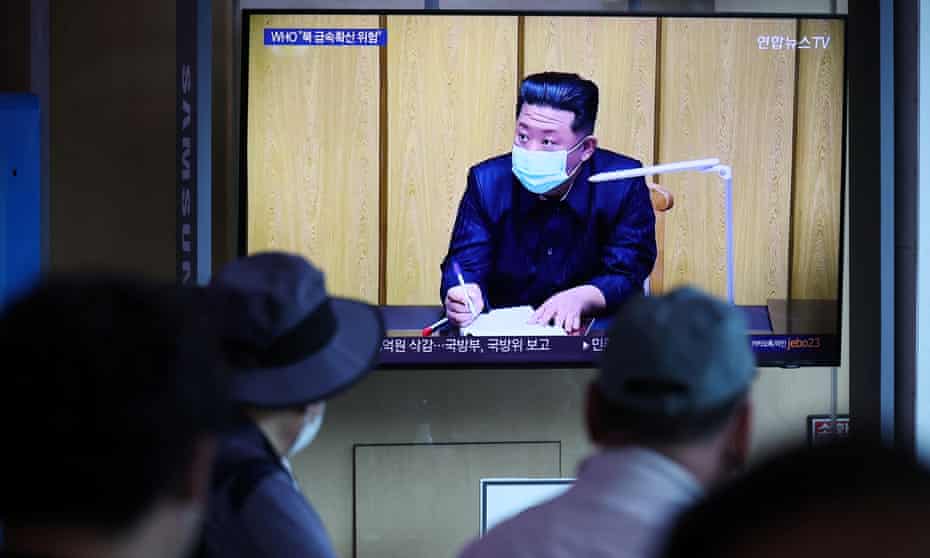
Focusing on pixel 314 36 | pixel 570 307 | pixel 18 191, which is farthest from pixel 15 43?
pixel 570 307

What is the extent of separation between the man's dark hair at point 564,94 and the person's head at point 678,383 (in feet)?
7.56

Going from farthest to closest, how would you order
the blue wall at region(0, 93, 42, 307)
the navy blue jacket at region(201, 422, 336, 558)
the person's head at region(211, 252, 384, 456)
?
1. the blue wall at region(0, 93, 42, 307)
2. the person's head at region(211, 252, 384, 456)
3. the navy blue jacket at region(201, 422, 336, 558)

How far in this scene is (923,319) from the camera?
393 centimetres

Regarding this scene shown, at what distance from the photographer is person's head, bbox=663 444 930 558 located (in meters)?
0.72

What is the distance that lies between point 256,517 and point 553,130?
2.45 m

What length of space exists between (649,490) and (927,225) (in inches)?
108

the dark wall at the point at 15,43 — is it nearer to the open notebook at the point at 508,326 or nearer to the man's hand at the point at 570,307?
the open notebook at the point at 508,326

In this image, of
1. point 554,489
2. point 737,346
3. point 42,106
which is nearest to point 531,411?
point 554,489

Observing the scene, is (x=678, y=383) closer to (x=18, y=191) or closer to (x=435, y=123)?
(x=435, y=123)

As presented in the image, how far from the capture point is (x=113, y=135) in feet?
13.3

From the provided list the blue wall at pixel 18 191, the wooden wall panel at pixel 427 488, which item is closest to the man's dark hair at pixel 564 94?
the wooden wall panel at pixel 427 488

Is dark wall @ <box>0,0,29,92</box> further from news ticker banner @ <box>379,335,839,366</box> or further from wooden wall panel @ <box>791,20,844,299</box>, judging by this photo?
wooden wall panel @ <box>791,20,844,299</box>

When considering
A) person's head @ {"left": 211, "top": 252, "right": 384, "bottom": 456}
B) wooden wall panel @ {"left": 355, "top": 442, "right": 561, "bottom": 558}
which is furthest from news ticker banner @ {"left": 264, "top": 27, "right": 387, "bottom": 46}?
person's head @ {"left": 211, "top": 252, "right": 384, "bottom": 456}

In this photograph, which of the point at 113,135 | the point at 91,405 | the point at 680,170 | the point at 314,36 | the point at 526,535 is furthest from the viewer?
the point at 113,135
